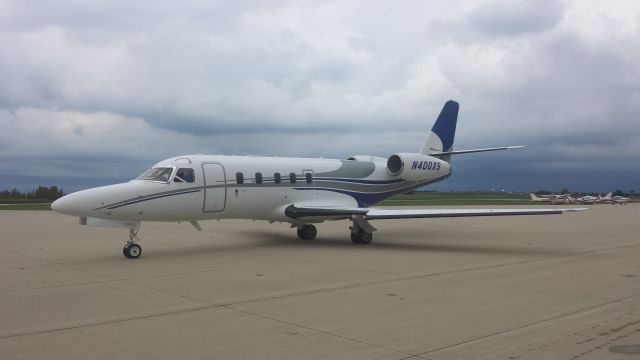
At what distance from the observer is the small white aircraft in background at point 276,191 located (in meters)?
13.7

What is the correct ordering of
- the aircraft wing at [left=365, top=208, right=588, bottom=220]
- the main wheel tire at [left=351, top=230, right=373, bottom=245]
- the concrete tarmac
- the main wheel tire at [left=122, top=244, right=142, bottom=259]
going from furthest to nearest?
the main wheel tire at [left=351, top=230, right=373, bottom=245] → the aircraft wing at [left=365, top=208, right=588, bottom=220] → the main wheel tire at [left=122, top=244, right=142, bottom=259] → the concrete tarmac

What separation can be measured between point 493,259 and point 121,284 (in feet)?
29.7

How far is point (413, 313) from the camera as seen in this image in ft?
24.8

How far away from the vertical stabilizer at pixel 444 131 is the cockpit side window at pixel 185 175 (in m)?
Result: 11.1

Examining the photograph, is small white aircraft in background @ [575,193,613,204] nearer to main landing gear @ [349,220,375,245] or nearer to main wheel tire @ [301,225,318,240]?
main wheel tire @ [301,225,318,240]

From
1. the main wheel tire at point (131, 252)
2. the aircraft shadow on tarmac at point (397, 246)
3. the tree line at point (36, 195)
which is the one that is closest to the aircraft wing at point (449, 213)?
the aircraft shadow on tarmac at point (397, 246)

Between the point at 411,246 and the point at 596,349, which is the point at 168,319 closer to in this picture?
the point at 596,349

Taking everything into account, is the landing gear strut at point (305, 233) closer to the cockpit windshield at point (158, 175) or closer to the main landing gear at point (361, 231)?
the main landing gear at point (361, 231)

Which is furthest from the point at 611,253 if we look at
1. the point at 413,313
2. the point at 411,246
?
the point at 413,313

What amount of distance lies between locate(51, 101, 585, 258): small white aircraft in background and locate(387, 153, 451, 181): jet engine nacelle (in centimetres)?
4

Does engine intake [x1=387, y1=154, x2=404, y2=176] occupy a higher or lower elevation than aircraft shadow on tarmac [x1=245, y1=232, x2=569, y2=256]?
higher

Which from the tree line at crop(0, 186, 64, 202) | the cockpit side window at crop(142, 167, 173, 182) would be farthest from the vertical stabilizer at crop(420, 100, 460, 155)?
the tree line at crop(0, 186, 64, 202)

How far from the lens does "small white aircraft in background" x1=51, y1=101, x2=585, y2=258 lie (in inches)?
540

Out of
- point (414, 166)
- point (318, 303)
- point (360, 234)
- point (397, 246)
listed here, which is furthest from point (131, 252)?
point (414, 166)
